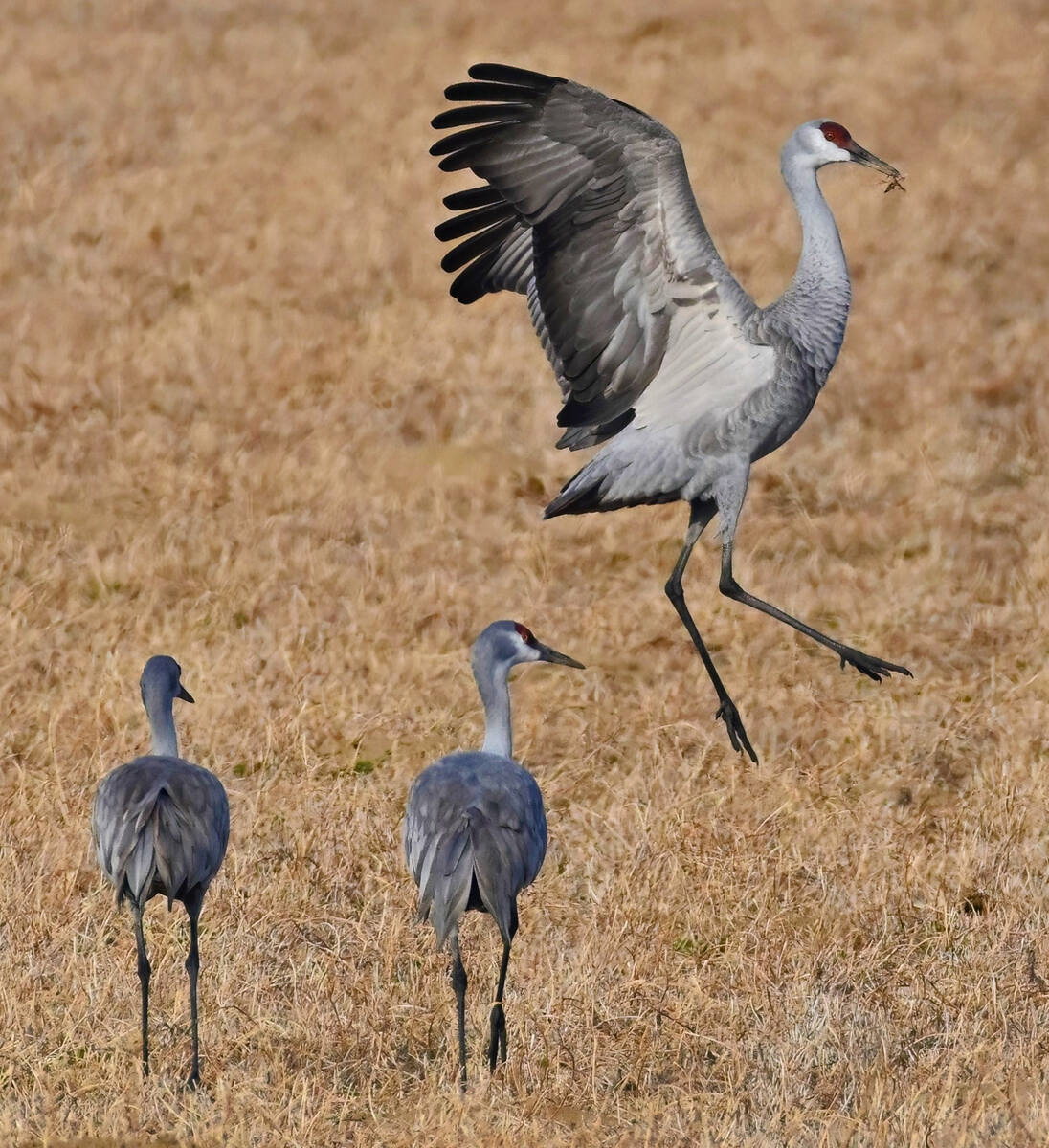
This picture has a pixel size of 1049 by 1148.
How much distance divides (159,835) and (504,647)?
118 cm

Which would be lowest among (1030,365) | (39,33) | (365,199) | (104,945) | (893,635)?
(104,945)

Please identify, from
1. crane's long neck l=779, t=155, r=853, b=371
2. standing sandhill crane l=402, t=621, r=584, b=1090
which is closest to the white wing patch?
crane's long neck l=779, t=155, r=853, b=371

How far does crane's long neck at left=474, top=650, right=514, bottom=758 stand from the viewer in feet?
18.2

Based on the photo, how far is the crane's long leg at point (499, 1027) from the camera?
5.06 metres

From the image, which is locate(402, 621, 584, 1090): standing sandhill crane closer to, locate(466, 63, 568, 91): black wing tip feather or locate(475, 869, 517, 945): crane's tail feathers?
locate(475, 869, 517, 945): crane's tail feathers

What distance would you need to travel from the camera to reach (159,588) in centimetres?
941

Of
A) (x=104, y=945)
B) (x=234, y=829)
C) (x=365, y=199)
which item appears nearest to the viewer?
(x=104, y=945)

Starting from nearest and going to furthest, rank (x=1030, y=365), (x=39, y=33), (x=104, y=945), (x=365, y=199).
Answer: (x=104, y=945), (x=1030, y=365), (x=365, y=199), (x=39, y=33)

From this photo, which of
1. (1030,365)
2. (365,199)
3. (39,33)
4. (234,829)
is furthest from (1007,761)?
(39,33)

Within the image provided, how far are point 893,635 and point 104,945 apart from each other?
4288mm

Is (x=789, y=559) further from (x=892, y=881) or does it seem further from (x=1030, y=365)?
(x=892, y=881)

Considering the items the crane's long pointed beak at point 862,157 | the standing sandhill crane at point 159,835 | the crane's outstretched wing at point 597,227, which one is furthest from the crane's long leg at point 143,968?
the crane's long pointed beak at point 862,157

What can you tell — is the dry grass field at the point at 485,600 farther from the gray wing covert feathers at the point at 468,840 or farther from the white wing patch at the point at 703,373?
the white wing patch at the point at 703,373

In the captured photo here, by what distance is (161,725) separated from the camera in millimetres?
5656
